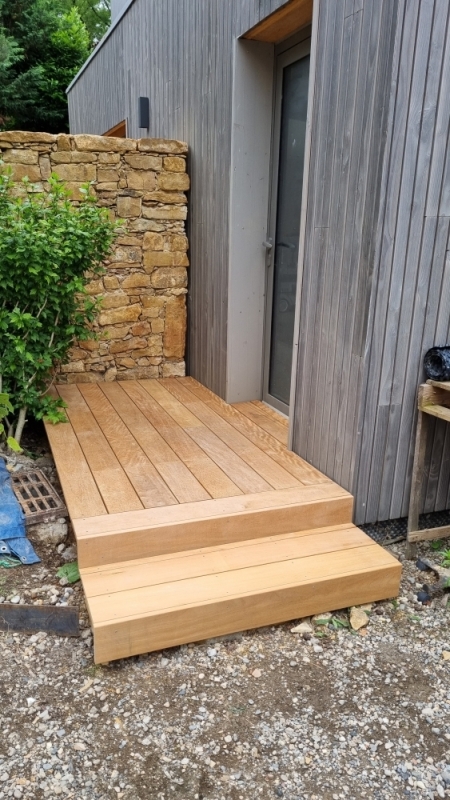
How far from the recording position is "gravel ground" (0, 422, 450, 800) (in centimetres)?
166

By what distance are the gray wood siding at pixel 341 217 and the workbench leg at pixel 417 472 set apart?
0.27 metres

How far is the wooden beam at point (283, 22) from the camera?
2.99m

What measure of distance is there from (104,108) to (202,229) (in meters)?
4.28

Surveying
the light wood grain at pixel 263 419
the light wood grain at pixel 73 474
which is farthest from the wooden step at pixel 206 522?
the light wood grain at pixel 263 419

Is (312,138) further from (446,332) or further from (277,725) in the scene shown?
(277,725)

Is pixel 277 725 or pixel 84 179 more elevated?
pixel 84 179

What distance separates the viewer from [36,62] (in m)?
12.4

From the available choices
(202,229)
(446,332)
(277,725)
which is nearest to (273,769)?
(277,725)

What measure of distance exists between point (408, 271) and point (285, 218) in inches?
53.1

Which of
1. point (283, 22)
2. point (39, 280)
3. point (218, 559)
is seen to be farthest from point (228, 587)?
point (283, 22)

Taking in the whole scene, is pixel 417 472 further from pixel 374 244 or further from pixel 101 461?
pixel 101 461

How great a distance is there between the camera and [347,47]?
8.11 ft

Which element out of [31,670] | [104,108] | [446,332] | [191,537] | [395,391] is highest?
[104,108]

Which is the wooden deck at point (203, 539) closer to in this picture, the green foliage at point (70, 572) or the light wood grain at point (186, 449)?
the light wood grain at point (186, 449)
